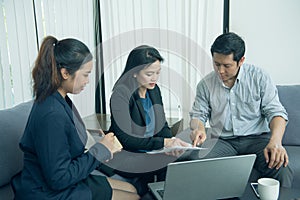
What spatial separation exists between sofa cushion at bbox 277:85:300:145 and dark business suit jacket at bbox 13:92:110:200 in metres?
1.32

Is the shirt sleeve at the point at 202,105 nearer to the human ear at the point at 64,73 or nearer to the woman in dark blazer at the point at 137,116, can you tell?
the woman in dark blazer at the point at 137,116

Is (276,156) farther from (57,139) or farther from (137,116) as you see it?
(57,139)

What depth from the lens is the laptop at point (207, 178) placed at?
3.87ft

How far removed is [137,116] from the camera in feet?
5.82

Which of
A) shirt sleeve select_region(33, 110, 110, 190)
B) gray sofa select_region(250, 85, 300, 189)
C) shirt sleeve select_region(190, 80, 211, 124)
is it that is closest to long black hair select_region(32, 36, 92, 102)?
shirt sleeve select_region(33, 110, 110, 190)

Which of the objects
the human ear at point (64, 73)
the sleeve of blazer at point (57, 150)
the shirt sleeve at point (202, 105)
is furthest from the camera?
the shirt sleeve at point (202, 105)

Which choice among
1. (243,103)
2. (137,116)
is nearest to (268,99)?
(243,103)

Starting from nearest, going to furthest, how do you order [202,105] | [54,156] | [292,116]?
1. [54,156]
2. [202,105]
3. [292,116]

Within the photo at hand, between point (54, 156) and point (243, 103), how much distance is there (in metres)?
1.19

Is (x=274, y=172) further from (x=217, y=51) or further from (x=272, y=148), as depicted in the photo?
(x=217, y=51)

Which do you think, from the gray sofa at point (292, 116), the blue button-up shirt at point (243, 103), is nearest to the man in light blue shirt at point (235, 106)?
the blue button-up shirt at point (243, 103)

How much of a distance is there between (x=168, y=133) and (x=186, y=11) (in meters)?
1.07

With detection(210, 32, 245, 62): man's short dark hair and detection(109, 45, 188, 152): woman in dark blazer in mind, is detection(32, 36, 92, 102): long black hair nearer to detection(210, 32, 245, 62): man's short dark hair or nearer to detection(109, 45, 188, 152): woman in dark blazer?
detection(109, 45, 188, 152): woman in dark blazer

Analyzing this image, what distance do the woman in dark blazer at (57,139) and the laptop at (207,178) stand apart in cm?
30
